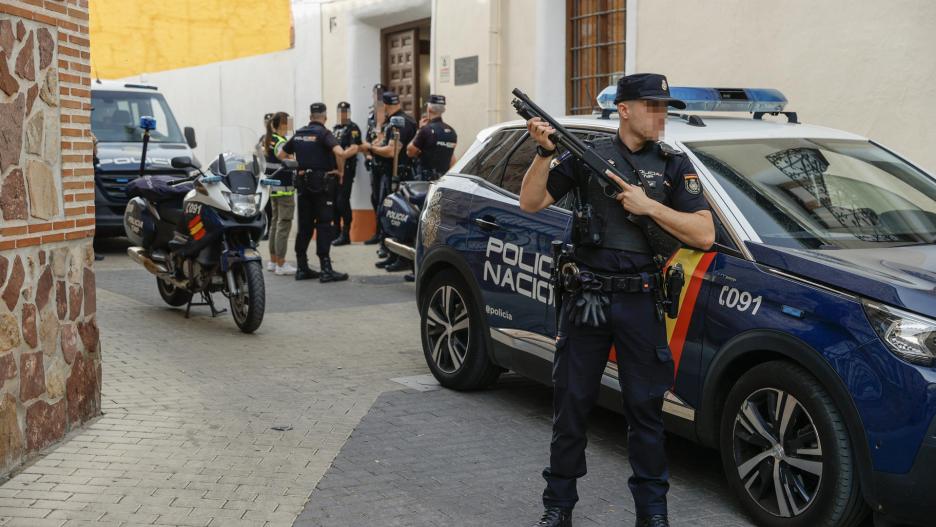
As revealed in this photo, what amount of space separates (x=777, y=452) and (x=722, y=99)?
2379 mm

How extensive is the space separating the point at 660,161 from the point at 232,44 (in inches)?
767

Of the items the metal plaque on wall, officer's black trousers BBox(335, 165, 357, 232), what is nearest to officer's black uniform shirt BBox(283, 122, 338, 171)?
the metal plaque on wall

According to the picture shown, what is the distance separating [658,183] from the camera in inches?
173

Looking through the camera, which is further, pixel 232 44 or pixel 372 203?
pixel 232 44

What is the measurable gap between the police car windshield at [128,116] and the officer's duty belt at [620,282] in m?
12.7

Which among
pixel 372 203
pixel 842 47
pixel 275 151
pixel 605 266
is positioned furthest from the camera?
pixel 372 203

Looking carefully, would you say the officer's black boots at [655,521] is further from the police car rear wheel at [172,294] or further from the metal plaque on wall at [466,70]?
the metal plaque on wall at [466,70]

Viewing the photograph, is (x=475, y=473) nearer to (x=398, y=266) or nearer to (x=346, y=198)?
(x=398, y=266)

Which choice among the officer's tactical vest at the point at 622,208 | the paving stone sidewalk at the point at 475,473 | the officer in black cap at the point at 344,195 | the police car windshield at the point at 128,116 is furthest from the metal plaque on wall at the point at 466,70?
the officer's tactical vest at the point at 622,208

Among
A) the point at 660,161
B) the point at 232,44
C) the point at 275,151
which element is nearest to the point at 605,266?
the point at 660,161

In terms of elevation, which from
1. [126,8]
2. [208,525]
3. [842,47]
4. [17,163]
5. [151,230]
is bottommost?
[208,525]

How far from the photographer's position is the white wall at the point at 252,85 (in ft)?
61.7

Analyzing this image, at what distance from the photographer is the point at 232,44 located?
2267 cm

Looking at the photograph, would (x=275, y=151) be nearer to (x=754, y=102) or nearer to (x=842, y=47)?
(x=842, y=47)
